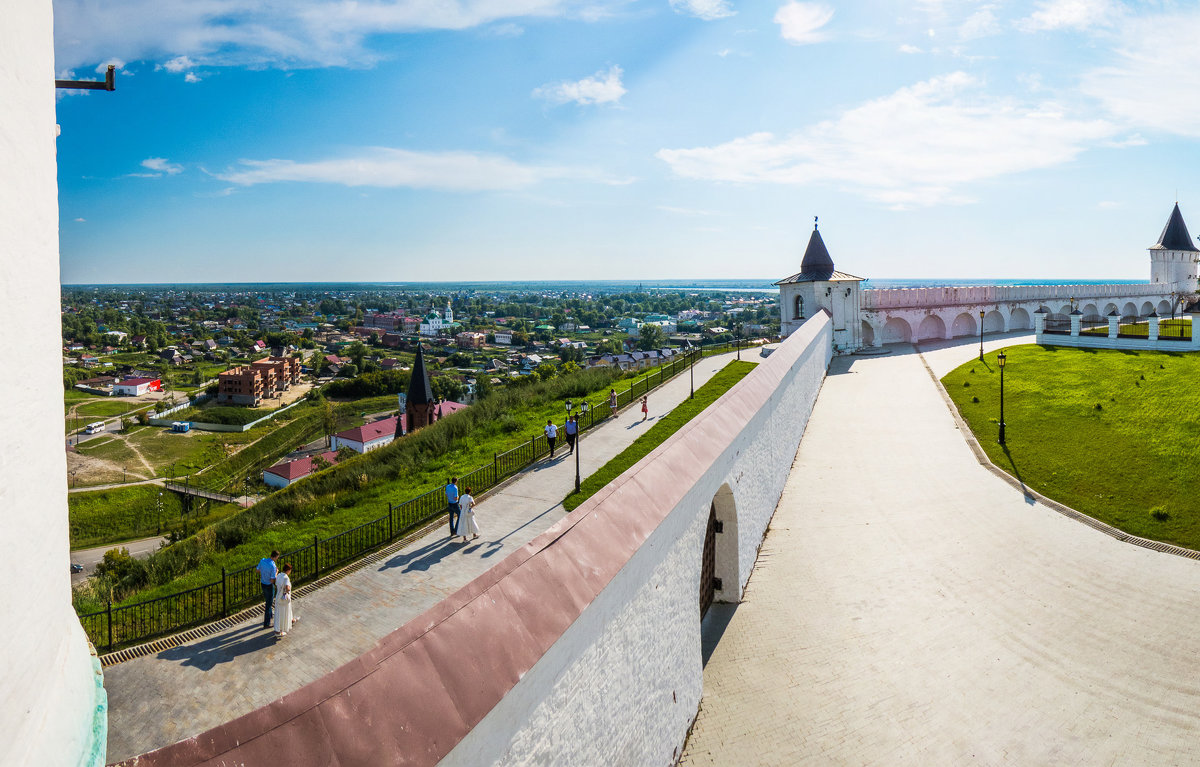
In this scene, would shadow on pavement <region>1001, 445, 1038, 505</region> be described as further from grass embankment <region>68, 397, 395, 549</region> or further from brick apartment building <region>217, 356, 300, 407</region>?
brick apartment building <region>217, 356, 300, 407</region>

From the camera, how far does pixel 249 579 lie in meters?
9.82

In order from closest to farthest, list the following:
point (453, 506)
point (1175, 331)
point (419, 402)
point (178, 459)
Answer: point (453, 506), point (1175, 331), point (419, 402), point (178, 459)

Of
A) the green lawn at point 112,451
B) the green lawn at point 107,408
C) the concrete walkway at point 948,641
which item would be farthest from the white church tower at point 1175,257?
the green lawn at point 107,408

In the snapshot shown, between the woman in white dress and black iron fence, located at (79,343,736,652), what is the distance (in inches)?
42.0

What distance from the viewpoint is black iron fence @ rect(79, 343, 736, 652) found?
332 inches

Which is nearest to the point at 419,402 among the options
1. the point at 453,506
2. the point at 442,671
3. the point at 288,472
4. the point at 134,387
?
the point at 453,506

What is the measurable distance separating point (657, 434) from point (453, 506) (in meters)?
7.07

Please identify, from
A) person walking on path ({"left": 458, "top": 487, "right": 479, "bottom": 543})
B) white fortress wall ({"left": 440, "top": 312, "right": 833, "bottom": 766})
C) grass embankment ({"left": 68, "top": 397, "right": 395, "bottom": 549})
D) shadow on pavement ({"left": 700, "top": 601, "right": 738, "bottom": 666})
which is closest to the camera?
white fortress wall ({"left": 440, "top": 312, "right": 833, "bottom": 766})

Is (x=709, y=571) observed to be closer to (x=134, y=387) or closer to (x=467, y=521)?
(x=467, y=521)

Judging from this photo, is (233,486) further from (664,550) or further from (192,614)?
(664,550)

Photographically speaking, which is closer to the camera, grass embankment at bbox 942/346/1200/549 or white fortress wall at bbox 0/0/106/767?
white fortress wall at bbox 0/0/106/767

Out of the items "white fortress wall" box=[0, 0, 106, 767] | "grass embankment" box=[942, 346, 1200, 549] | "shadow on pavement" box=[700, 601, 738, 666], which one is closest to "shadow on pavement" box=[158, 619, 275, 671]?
"white fortress wall" box=[0, 0, 106, 767]

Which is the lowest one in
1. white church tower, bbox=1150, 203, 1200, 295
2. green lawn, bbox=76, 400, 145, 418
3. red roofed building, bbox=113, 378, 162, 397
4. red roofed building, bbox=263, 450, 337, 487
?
red roofed building, bbox=263, 450, 337, 487

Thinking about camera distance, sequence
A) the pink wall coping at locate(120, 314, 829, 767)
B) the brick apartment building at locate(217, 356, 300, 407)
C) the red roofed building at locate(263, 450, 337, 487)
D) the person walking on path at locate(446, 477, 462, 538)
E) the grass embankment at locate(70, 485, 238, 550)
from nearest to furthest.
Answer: the pink wall coping at locate(120, 314, 829, 767) → the person walking on path at locate(446, 477, 462, 538) → the grass embankment at locate(70, 485, 238, 550) → the red roofed building at locate(263, 450, 337, 487) → the brick apartment building at locate(217, 356, 300, 407)
